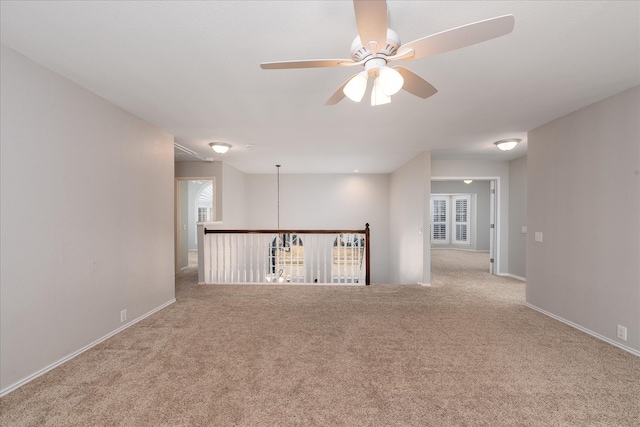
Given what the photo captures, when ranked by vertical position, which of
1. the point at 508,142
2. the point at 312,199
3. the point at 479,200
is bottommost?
the point at 312,199

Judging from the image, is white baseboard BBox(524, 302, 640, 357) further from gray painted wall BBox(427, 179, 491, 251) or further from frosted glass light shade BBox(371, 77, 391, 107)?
gray painted wall BBox(427, 179, 491, 251)

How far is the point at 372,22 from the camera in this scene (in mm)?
1300

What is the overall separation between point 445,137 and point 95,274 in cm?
470

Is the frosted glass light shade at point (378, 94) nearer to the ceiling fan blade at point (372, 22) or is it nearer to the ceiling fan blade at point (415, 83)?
the ceiling fan blade at point (415, 83)

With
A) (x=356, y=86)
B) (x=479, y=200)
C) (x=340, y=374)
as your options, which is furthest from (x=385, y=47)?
(x=479, y=200)

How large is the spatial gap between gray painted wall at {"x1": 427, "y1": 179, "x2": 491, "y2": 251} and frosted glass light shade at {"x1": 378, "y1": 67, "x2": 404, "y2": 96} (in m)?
9.64

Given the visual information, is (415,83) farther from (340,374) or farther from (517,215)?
(517,215)

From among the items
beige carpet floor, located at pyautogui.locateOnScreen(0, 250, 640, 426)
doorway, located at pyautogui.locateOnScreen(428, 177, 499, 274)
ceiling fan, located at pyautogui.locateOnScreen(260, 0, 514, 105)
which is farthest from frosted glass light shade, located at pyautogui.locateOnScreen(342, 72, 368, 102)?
doorway, located at pyautogui.locateOnScreen(428, 177, 499, 274)

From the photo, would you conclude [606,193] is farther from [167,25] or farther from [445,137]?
[167,25]

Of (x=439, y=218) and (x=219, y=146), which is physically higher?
(x=219, y=146)

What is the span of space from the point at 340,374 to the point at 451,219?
415 inches

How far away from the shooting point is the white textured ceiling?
1614 millimetres

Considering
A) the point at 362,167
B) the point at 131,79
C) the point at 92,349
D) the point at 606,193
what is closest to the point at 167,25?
the point at 131,79

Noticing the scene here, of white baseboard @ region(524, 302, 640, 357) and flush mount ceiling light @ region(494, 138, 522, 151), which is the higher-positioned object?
flush mount ceiling light @ region(494, 138, 522, 151)
